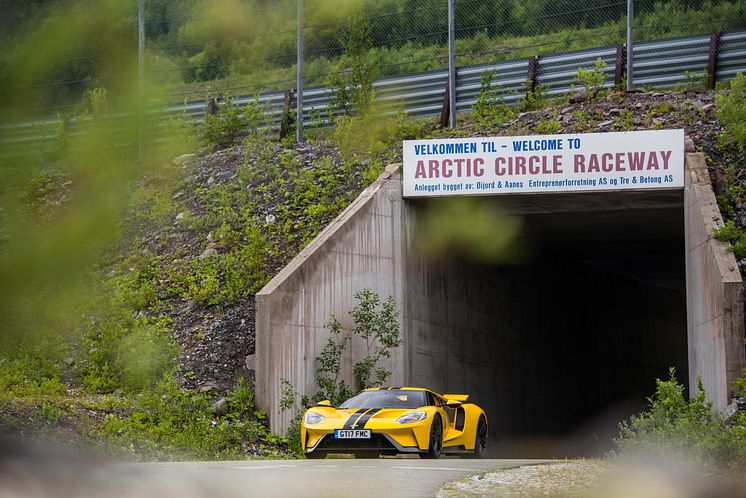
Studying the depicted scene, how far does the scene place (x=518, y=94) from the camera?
3086 cm

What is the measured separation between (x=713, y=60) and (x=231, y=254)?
13985 mm

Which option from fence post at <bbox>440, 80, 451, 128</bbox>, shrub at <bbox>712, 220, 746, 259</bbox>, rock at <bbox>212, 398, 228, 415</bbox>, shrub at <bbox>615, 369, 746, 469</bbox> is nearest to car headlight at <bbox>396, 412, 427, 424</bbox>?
shrub at <bbox>615, 369, 746, 469</bbox>

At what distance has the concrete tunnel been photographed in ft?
69.1

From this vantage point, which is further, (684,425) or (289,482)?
(684,425)

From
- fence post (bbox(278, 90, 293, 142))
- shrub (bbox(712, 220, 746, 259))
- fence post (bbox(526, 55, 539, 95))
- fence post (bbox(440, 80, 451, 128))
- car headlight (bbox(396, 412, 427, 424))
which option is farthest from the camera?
fence post (bbox(278, 90, 293, 142))

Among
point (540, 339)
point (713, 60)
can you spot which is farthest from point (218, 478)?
point (540, 339)

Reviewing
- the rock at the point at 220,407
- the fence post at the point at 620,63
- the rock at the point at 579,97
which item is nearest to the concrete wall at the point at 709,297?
the rock at the point at 579,97

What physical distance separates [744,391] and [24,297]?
17409 millimetres

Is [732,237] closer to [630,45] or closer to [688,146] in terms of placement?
[688,146]

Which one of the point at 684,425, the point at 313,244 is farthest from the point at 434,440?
the point at 313,244

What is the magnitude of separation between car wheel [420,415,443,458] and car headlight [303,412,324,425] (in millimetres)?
1623

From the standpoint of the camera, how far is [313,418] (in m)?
16.6

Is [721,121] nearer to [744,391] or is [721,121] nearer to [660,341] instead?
[744,391]

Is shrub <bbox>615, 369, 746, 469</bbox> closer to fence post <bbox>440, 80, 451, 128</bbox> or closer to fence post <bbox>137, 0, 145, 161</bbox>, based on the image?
fence post <bbox>137, 0, 145, 161</bbox>
